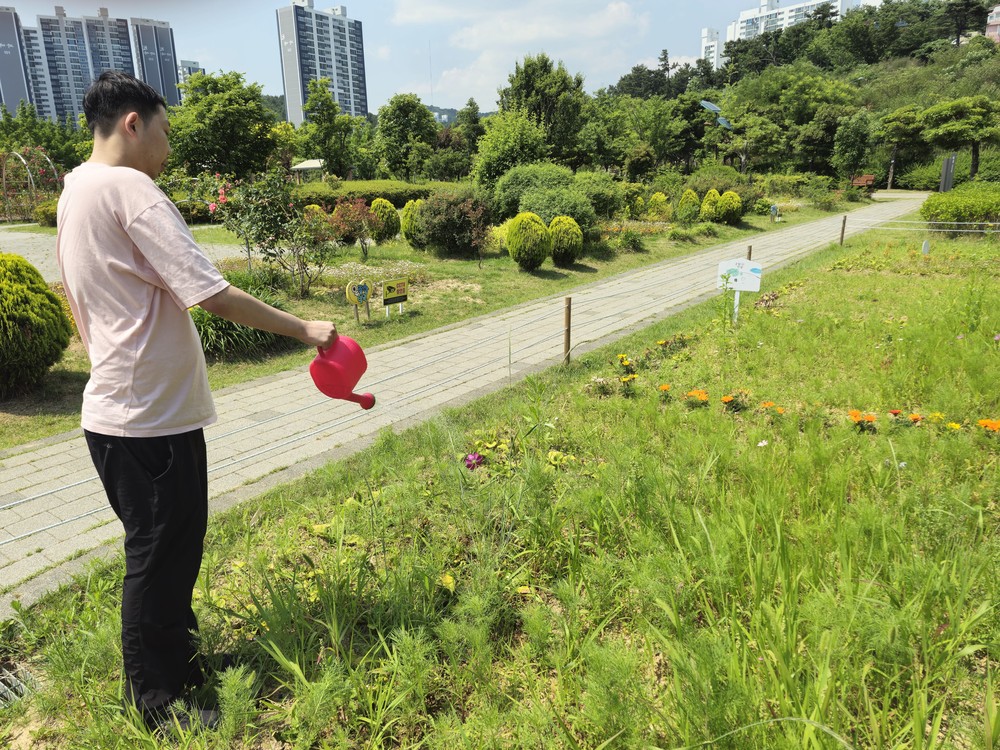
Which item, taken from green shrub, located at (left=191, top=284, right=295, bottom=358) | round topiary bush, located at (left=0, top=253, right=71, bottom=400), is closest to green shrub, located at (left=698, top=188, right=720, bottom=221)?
green shrub, located at (left=191, top=284, right=295, bottom=358)

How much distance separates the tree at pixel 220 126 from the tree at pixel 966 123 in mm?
31026

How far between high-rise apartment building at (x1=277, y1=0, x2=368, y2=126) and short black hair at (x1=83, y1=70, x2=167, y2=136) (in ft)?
521

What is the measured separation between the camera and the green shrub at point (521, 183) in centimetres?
1494

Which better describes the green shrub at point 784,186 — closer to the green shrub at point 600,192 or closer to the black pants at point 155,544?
the green shrub at point 600,192

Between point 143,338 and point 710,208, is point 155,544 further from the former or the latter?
point 710,208

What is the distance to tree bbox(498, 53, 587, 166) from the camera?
24.9 metres

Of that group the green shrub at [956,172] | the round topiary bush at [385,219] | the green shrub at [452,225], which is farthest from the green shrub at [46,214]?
the green shrub at [956,172]

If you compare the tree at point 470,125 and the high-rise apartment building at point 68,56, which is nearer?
the tree at point 470,125

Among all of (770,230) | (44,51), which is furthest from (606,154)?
(44,51)

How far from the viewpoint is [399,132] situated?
116ft

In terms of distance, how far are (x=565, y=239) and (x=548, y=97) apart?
52.3 feet

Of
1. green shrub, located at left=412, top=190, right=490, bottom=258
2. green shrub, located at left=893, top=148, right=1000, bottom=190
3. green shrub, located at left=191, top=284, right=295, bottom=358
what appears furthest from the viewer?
green shrub, located at left=893, top=148, right=1000, bottom=190

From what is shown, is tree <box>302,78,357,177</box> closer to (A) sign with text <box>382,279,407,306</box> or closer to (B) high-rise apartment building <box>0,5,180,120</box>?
(A) sign with text <box>382,279,407,306</box>

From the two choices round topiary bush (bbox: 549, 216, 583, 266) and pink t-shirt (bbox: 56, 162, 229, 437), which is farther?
round topiary bush (bbox: 549, 216, 583, 266)
